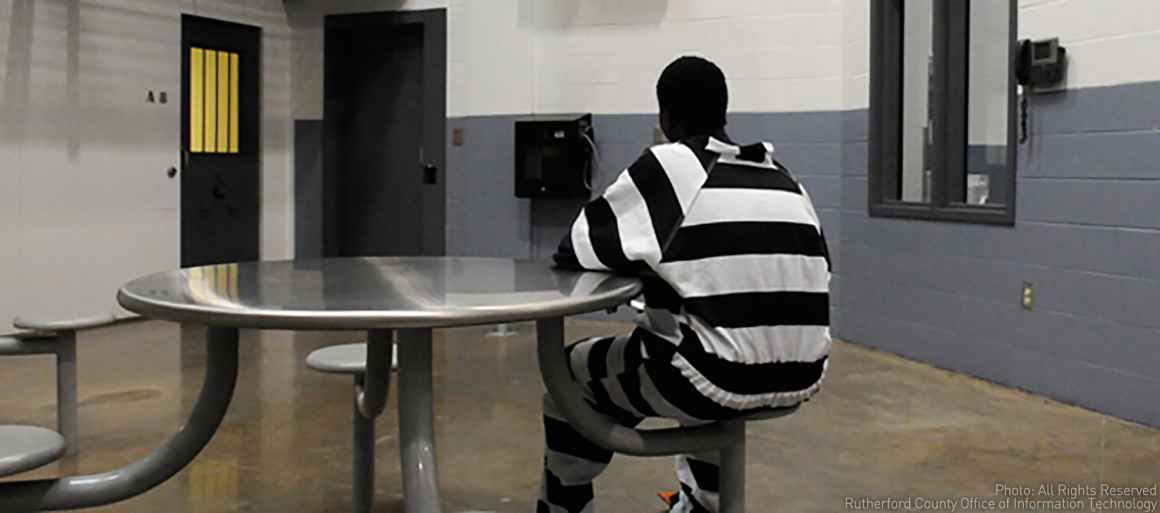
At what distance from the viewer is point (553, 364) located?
2.07 m

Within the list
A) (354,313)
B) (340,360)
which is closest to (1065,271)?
(340,360)

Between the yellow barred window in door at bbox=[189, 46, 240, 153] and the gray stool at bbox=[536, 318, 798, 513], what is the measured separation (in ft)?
18.8

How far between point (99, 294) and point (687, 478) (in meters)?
4.85

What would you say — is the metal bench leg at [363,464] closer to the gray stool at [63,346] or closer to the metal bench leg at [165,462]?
the metal bench leg at [165,462]

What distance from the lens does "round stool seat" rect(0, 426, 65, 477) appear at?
1.95 meters

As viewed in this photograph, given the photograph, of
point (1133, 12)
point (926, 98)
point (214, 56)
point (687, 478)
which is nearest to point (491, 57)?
point (214, 56)

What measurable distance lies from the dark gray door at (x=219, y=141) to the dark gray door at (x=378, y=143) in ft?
1.80

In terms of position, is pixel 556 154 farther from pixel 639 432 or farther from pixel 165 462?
pixel 165 462

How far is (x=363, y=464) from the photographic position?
281 centimetres

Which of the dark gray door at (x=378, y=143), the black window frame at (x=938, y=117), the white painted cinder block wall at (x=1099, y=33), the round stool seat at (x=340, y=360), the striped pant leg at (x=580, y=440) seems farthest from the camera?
the dark gray door at (x=378, y=143)

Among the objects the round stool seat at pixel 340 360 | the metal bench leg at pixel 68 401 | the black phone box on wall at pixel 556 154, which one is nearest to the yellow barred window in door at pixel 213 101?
the black phone box on wall at pixel 556 154

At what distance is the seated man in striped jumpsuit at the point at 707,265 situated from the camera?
2.08m

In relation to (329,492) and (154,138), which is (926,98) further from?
(154,138)

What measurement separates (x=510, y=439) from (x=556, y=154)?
3211 mm
